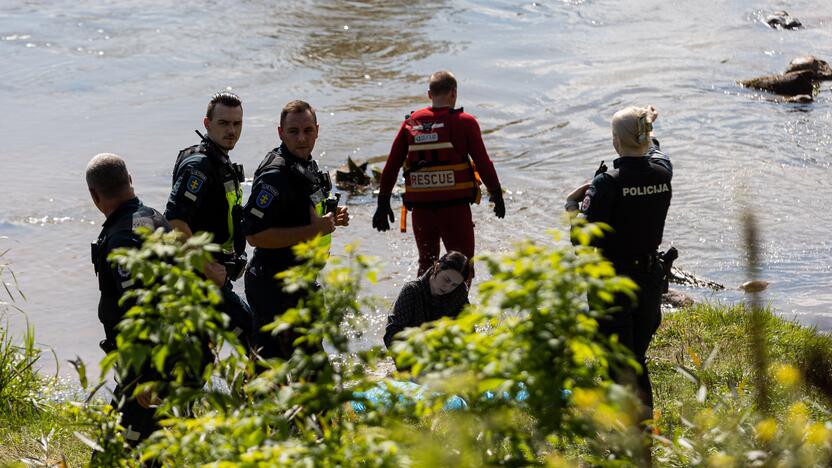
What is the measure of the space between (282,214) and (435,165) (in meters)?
2.06

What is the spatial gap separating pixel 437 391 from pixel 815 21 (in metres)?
22.6

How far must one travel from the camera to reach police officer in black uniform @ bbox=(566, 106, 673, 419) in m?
5.05

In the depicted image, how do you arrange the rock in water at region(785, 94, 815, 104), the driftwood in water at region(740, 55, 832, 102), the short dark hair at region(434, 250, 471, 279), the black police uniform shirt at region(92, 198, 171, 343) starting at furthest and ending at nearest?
the driftwood in water at region(740, 55, 832, 102) → the rock in water at region(785, 94, 815, 104) → the short dark hair at region(434, 250, 471, 279) → the black police uniform shirt at region(92, 198, 171, 343)

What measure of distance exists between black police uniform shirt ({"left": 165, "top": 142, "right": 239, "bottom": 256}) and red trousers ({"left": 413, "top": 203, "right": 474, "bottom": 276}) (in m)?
2.23

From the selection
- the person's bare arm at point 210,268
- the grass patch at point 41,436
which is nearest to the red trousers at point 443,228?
the person's bare arm at point 210,268

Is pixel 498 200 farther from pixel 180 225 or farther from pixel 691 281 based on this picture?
pixel 180 225

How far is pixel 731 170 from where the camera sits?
42.8ft

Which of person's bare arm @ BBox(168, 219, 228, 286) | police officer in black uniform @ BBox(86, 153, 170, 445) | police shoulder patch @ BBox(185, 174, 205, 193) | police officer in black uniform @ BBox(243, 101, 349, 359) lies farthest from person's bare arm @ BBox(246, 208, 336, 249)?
police officer in black uniform @ BBox(86, 153, 170, 445)

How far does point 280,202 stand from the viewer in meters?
5.50

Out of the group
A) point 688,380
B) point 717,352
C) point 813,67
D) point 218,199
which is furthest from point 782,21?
point 218,199

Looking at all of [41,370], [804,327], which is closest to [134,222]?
[41,370]

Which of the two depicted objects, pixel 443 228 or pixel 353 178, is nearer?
pixel 443 228

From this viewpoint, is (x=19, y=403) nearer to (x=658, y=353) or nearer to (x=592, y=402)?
(x=658, y=353)

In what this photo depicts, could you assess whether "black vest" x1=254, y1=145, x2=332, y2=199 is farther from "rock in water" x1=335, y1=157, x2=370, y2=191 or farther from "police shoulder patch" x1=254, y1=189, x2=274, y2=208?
"rock in water" x1=335, y1=157, x2=370, y2=191
